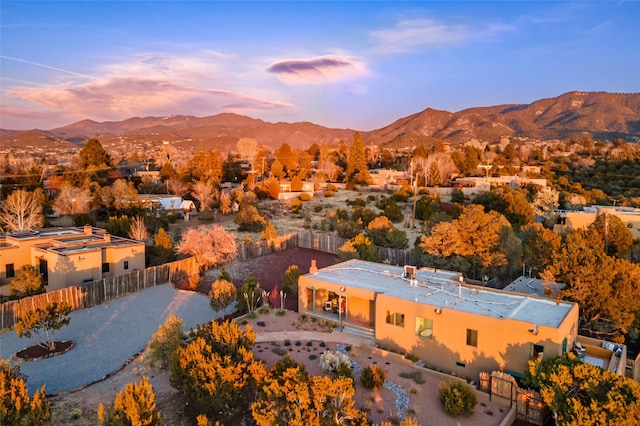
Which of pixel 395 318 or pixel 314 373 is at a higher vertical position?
pixel 395 318

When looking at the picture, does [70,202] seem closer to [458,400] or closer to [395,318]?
[395,318]

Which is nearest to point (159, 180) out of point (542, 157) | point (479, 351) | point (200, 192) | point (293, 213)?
point (200, 192)

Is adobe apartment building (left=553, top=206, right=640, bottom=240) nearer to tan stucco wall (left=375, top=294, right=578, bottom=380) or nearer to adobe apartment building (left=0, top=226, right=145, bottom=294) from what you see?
tan stucco wall (left=375, top=294, right=578, bottom=380)

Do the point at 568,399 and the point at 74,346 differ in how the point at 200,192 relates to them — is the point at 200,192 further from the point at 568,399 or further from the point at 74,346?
the point at 568,399

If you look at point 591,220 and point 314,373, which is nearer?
point 314,373

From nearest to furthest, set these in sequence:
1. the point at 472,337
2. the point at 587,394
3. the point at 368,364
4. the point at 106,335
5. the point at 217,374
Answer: the point at 587,394 < the point at 217,374 < the point at 472,337 < the point at 368,364 < the point at 106,335

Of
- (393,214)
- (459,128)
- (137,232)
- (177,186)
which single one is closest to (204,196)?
(177,186)

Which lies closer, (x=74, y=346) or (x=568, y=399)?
(x=568, y=399)

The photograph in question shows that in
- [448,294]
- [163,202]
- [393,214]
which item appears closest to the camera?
[448,294]
